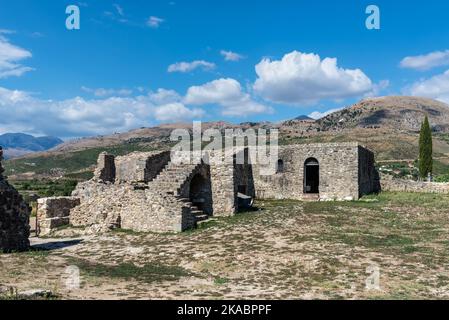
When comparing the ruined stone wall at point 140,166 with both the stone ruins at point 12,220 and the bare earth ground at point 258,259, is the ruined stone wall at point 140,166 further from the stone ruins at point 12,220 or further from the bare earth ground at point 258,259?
the stone ruins at point 12,220

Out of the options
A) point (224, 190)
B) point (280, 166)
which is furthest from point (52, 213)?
point (280, 166)

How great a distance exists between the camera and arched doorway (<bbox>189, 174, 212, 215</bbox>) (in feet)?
76.0

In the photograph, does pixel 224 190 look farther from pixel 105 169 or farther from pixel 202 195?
pixel 105 169

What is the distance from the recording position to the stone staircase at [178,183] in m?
21.2

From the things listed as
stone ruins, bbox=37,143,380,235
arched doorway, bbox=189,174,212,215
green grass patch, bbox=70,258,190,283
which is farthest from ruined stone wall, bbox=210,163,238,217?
green grass patch, bbox=70,258,190,283

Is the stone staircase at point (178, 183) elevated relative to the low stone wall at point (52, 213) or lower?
elevated

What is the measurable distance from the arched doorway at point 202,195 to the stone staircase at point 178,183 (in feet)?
1.27

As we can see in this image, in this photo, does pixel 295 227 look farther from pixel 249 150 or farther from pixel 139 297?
pixel 249 150

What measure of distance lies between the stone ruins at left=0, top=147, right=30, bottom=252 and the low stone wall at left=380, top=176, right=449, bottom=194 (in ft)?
91.4

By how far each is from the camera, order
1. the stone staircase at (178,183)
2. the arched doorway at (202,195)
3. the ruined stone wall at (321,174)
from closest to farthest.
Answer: the stone staircase at (178,183)
the arched doorway at (202,195)
the ruined stone wall at (321,174)

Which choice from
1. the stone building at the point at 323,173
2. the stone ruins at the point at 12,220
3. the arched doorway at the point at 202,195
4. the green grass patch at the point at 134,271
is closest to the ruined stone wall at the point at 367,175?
the stone building at the point at 323,173

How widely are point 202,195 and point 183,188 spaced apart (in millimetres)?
1717

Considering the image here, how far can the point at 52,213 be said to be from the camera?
23062 millimetres
